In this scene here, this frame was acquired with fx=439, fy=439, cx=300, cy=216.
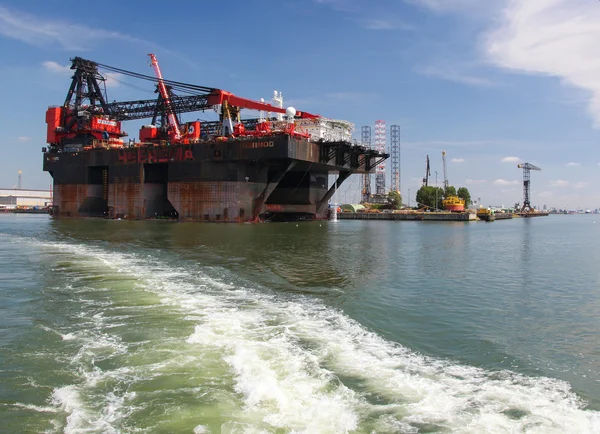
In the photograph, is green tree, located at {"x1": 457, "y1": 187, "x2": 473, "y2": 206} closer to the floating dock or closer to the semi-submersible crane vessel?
the floating dock

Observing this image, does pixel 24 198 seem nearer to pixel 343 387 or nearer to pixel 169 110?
pixel 169 110

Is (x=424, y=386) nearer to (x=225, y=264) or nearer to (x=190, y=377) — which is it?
(x=190, y=377)

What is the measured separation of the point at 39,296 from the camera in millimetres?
11664

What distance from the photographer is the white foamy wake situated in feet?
17.4

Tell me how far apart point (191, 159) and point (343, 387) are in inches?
1886

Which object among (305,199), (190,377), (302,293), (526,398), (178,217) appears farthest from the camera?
(305,199)

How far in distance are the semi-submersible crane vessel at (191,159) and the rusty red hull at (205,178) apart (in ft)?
0.40

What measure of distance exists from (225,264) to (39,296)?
24.6ft

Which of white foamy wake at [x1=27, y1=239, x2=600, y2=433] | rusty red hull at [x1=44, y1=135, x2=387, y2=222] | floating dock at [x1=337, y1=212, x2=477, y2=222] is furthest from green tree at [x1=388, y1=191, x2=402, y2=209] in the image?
white foamy wake at [x1=27, y1=239, x2=600, y2=433]

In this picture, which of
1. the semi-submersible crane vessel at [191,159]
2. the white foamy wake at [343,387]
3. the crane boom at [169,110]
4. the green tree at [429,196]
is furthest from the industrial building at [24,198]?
the white foamy wake at [343,387]

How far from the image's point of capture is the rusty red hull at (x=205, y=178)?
4922cm

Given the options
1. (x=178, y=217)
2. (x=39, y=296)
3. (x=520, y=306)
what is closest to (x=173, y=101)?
(x=178, y=217)

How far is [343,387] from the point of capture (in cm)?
625

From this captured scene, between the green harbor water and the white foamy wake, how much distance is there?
0.10 ft
